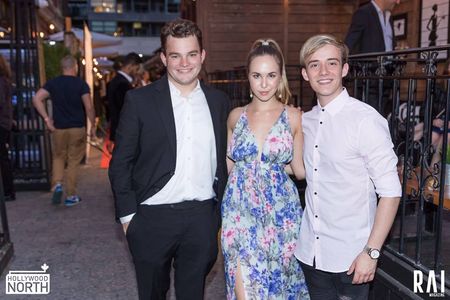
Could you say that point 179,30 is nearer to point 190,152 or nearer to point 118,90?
point 190,152

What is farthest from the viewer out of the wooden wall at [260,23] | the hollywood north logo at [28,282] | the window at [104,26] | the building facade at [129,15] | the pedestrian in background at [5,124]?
the building facade at [129,15]

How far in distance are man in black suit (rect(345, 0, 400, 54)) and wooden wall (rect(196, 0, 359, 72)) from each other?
4.50m

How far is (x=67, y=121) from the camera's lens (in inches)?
287

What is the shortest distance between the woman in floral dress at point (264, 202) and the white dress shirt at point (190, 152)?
0.18m

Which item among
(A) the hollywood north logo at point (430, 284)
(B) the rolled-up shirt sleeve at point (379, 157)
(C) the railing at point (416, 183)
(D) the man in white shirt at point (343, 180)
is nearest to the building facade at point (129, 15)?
(C) the railing at point (416, 183)

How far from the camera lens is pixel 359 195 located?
2.47 meters

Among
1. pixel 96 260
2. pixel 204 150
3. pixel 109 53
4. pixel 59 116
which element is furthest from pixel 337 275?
pixel 109 53

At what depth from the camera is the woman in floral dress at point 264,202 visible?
2871mm

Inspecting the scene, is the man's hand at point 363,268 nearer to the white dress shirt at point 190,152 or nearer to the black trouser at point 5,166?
the white dress shirt at point 190,152

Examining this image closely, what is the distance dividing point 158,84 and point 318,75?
0.94 meters

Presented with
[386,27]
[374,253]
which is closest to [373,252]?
[374,253]

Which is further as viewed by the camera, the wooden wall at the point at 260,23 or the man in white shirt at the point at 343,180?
the wooden wall at the point at 260,23

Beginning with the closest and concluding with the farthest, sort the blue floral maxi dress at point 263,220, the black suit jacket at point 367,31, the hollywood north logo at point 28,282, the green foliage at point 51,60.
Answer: the blue floral maxi dress at point 263,220 → the hollywood north logo at point 28,282 → the black suit jacket at point 367,31 → the green foliage at point 51,60

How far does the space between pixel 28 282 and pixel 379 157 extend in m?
3.50
